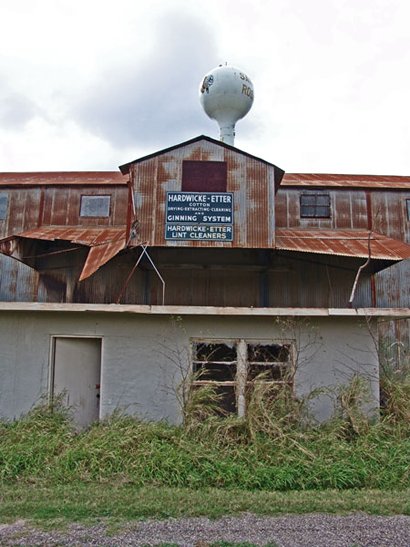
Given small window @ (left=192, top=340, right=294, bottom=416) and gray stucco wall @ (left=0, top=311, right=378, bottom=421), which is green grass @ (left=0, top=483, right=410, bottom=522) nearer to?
gray stucco wall @ (left=0, top=311, right=378, bottom=421)

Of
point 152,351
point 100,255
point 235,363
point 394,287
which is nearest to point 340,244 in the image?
point 394,287

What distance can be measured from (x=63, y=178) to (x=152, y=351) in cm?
942

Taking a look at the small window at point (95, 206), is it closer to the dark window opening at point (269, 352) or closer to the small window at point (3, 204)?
the small window at point (3, 204)

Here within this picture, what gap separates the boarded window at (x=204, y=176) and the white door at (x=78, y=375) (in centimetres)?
436

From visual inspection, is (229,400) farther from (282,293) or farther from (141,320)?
(282,293)

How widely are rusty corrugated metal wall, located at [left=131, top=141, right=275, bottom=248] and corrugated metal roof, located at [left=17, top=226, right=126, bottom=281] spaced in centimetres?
97

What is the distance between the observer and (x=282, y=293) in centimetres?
1377

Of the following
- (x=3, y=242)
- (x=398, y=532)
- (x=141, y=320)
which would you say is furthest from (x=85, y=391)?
(x=398, y=532)

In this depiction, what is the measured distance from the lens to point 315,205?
49.8 feet

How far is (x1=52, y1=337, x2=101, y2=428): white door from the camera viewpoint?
358 inches

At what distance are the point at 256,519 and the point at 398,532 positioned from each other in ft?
4.76

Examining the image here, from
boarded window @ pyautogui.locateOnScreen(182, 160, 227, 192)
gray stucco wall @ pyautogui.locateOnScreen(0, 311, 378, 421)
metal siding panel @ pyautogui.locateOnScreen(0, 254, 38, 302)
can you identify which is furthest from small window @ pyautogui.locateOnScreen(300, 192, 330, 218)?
metal siding panel @ pyautogui.locateOnScreen(0, 254, 38, 302)

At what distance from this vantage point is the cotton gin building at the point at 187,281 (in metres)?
8.58

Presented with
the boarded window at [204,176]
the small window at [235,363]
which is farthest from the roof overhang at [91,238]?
the small window at [235,363]
